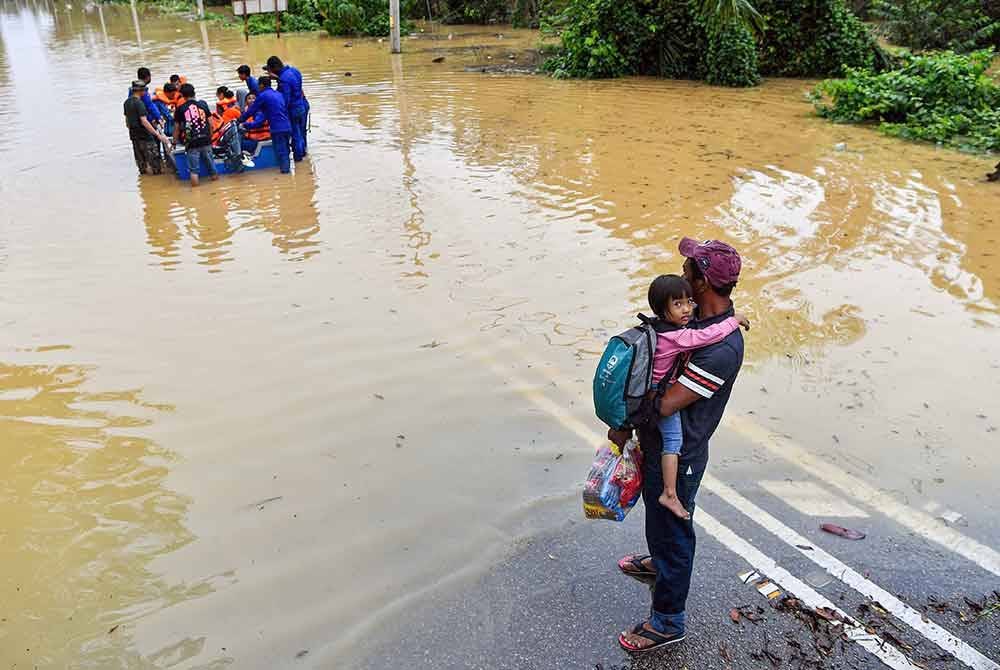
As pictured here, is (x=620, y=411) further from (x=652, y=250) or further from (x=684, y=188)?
(x=684, y=188)

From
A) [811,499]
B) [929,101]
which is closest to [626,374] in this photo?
[811,499]

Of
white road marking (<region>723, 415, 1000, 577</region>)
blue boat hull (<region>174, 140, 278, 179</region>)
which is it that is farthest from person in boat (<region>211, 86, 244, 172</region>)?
white road marking (<region>723, 415, 1000, 577</region>)

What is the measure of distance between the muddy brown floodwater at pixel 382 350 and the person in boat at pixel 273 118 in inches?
15.4

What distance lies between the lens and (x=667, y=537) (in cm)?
332

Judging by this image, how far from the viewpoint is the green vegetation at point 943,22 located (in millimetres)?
20234

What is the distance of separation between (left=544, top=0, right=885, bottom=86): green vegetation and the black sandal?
57.8 feet

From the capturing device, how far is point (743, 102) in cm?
1702

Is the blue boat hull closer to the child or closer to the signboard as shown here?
the child

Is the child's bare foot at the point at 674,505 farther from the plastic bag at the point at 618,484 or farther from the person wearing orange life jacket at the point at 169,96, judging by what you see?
the person wearing orange life jacket at the point at 169,96

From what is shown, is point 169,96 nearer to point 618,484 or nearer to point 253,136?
point 253,136

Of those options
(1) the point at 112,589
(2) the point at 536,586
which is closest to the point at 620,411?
(2) the point at 536,586

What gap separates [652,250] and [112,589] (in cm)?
632

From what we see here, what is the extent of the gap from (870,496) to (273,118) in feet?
32.6

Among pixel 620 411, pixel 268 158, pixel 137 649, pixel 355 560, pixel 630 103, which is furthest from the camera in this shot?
pixel 630 103
